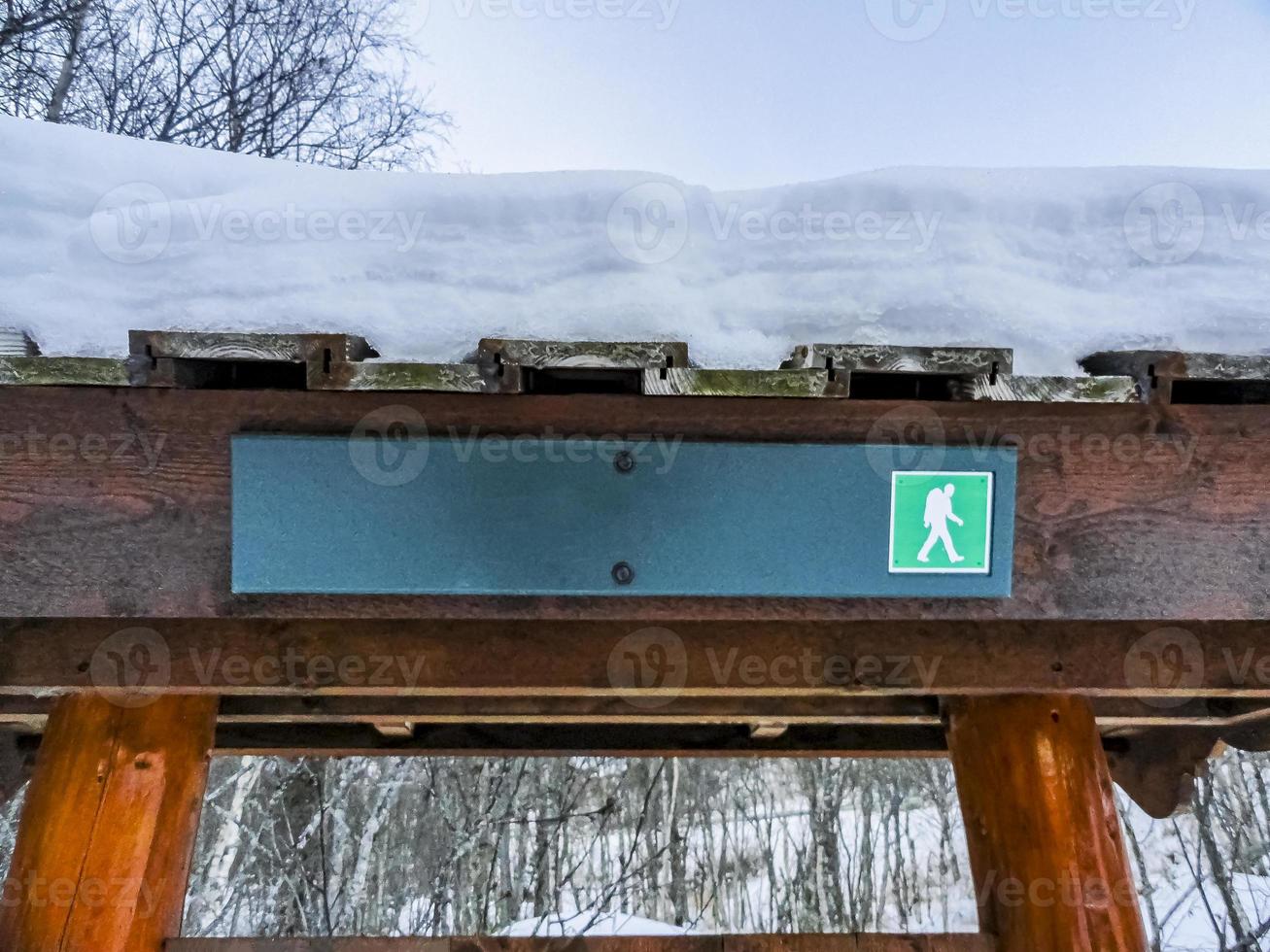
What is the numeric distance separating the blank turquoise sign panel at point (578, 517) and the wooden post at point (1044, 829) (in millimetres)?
557

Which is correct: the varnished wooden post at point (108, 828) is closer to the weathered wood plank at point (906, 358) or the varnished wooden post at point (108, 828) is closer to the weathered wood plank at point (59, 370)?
the weathered wood plank at point (59, 370)

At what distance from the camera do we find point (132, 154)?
2.04m

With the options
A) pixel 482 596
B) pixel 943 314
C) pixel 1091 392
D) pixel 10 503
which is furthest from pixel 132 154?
pixel 1091 392

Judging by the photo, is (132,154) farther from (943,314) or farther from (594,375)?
(943,314)

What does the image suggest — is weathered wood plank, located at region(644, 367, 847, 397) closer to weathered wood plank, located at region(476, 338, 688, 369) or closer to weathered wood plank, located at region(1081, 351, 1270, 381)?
weathered wood plank, located at region(476, 338, 688, 369)

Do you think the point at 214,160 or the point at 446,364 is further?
the point at 214,160

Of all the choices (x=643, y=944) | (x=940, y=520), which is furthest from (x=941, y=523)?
(x=643, y=944)

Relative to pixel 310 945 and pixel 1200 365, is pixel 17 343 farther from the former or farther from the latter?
pixel 1200 365

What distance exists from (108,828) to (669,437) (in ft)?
4.84

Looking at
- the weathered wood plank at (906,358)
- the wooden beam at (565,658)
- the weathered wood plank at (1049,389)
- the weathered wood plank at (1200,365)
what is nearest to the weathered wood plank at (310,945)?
→ the wooden beam at (565,658)

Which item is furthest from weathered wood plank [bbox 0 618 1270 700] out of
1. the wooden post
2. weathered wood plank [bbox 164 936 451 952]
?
weathered wood plank [bbox 164 936 451 952]

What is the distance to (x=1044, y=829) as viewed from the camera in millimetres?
1953

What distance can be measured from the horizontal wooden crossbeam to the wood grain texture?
76cm

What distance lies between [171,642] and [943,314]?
1731mm
